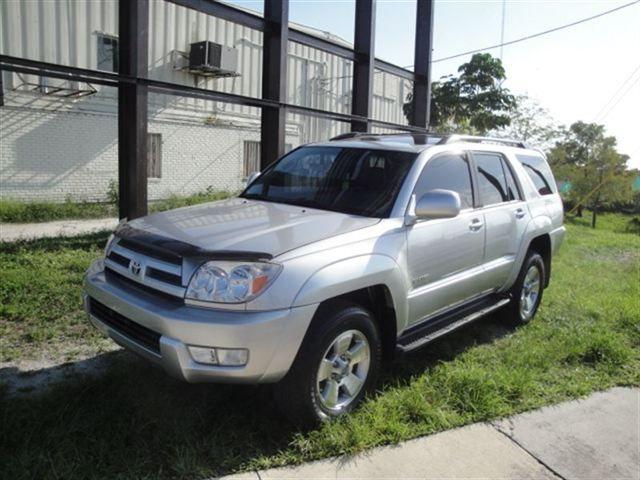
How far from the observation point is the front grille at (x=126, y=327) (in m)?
3.02

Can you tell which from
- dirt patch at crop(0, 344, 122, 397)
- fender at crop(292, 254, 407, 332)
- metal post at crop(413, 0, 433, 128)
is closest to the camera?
fender at crop(292, 254, 407, 332)

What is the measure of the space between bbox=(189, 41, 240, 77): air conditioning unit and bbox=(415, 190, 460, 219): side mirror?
14563 millimetres

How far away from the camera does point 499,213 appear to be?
4.93 metres

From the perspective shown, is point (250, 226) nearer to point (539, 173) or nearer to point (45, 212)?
point (539, 173)

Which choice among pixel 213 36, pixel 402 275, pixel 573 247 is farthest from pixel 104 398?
pixel 213 36

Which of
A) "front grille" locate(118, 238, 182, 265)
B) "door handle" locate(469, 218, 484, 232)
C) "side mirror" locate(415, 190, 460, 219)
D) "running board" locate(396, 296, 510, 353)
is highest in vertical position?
"side mirror" locate(415, 190, 460, 219)

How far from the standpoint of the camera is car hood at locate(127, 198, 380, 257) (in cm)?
307

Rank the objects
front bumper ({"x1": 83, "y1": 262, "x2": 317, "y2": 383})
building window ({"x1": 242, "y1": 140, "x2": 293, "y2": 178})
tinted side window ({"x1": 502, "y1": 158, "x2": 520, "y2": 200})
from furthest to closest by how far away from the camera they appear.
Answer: building window ({"x1": 242, "y1": 140, "x2": 293, "y2": 178}) < tinted side window ({"x1": 502, "y1": 158, "x2": 520, "y2": 200}) < front bumper ({"x1": 83, "y1": 262, "x2": 317, "y2": 383})

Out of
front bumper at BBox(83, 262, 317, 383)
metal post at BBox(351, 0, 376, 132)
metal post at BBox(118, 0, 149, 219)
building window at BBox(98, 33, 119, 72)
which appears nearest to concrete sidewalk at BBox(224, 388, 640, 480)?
front bumper at BBox(83, 262, 317, 383)

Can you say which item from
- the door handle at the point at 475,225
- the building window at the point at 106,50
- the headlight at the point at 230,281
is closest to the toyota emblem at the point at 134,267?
the headlight at the point at 230,281

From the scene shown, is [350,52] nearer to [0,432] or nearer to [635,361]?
[635,361]

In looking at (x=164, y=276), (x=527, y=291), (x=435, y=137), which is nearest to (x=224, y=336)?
(x=164, y=276)

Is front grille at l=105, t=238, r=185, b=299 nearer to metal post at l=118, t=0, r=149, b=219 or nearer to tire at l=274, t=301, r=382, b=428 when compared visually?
tire at l=274, t=301, r=382, b=428

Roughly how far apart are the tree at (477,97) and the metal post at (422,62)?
13255mm
